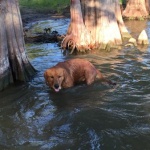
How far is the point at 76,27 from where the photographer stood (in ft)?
48.7

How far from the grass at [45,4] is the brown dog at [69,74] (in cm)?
2625

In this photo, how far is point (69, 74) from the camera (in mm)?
9156

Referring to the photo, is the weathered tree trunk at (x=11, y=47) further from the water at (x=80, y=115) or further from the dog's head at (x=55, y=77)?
the dog's head at (x=55, y=77)

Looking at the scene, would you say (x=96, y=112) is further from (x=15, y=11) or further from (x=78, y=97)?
(x=15, y=11)

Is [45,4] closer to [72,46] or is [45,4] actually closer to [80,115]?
[72,46]

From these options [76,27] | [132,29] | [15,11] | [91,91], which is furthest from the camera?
[132,29]

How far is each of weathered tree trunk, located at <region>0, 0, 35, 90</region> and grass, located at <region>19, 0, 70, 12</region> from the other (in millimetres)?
25432

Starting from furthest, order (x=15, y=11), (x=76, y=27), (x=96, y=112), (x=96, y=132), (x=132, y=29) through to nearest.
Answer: (x=132, y=29), (x=76, y=27), (x=15, y=11), (x=96, y=112), (x=96, y=132)

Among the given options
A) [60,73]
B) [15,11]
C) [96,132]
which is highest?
[15,11]

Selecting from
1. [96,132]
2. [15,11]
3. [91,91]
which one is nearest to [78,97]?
[91,91]

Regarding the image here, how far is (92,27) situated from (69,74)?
7.21 meters

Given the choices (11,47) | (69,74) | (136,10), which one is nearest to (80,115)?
(69,74)

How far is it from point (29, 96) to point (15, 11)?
104 inches

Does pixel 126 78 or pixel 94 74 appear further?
pixel 126 78
